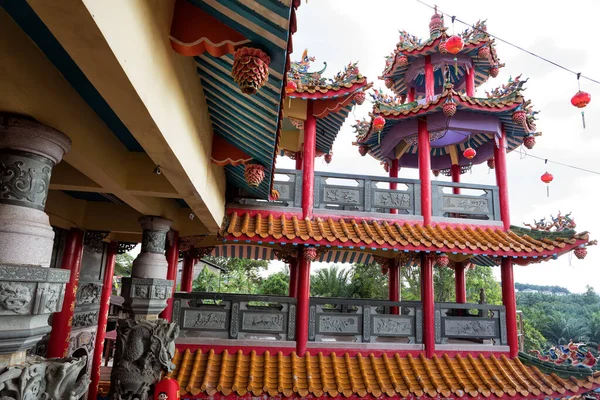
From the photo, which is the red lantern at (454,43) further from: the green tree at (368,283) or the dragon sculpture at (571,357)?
the green tree at (368,283)

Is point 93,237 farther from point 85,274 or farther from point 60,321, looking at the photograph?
point 60,321

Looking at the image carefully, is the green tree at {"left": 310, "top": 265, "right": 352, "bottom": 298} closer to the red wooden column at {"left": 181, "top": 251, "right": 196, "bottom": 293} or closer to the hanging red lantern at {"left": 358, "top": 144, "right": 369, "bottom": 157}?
the red wooden column at {"left": 181, "top": 251, "right": 196, "bottom": 293}

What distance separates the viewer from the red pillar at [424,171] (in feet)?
22.6

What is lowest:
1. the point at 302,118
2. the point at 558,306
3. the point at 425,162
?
the point at 558,306

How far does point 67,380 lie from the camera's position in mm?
1844

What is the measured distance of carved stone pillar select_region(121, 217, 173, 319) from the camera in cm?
439

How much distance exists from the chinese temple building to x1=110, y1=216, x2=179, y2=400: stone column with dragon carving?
22 millimetres

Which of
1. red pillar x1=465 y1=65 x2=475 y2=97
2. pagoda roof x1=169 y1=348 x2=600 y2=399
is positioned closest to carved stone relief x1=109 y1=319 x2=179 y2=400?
pagoda roof x1=169 y1=348 x2=600 y2=399

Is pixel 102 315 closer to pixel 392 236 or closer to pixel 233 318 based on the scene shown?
pixel 233 318

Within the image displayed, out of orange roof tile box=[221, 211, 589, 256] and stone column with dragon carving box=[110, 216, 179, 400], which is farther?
orange roof tile box=[221, 211, 589, 256]

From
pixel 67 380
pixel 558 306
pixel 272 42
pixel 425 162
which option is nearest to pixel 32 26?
pixel 272 42

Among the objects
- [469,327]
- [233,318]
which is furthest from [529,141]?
[233,318]

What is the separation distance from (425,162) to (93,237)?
20.0 feet

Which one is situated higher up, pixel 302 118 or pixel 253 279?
pixel 302 118
